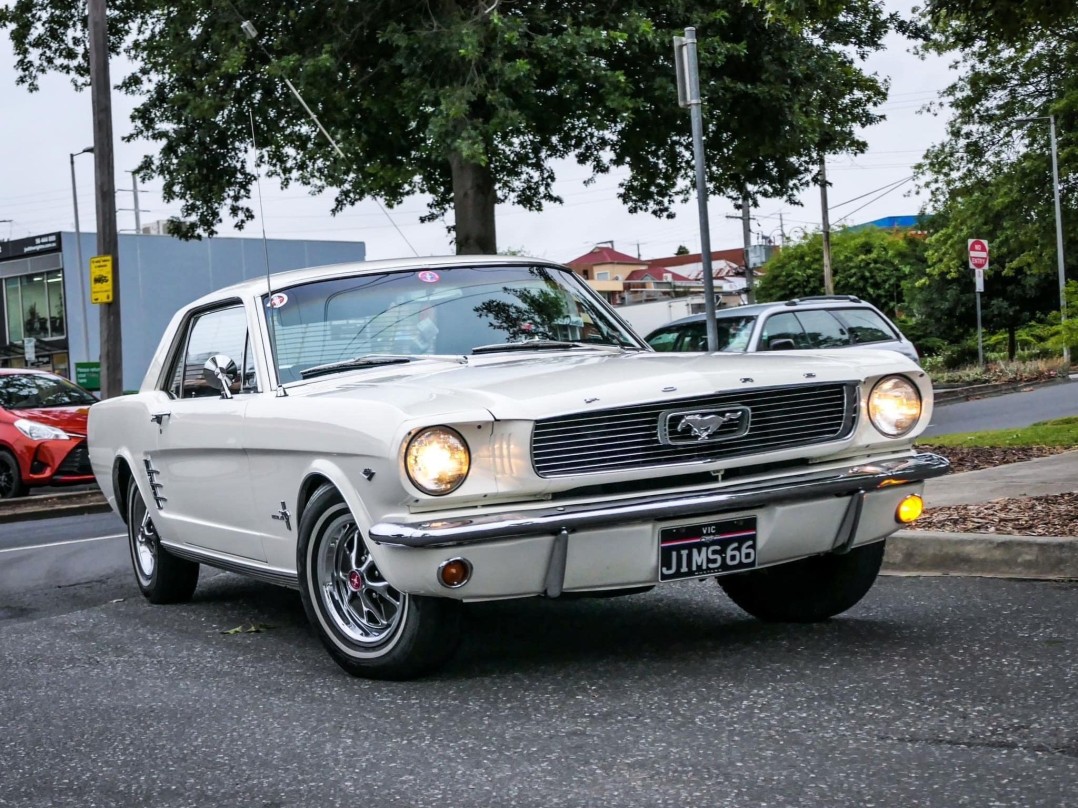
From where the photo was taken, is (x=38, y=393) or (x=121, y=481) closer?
(x=121, y=481)

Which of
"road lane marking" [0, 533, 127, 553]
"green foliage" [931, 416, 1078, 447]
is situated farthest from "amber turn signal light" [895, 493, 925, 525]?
"green foliage" [931, 416, 1078, 447]

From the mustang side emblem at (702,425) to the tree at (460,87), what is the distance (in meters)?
12.1

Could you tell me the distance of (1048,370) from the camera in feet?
93.5

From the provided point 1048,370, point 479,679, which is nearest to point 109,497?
point 479,679

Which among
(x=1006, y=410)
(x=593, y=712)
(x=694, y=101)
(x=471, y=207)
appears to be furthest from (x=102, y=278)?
(x=593, y=712)

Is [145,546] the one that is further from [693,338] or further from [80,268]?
[80,268]

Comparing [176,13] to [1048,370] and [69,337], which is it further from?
[69,337]

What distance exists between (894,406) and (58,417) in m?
12.4

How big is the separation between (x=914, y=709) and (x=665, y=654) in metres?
1.20

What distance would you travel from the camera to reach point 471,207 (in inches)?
752

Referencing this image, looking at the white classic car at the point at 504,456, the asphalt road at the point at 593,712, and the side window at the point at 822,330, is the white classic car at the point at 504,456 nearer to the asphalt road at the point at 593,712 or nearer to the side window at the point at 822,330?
the asphalt road at the point at 593,712

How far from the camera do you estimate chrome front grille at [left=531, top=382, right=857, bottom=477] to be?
189 inches

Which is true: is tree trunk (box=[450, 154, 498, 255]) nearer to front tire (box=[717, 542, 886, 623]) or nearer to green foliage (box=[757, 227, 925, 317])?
front tire (box=[717, 542, 886, 623])

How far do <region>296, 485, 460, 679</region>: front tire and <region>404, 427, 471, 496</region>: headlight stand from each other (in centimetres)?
44
